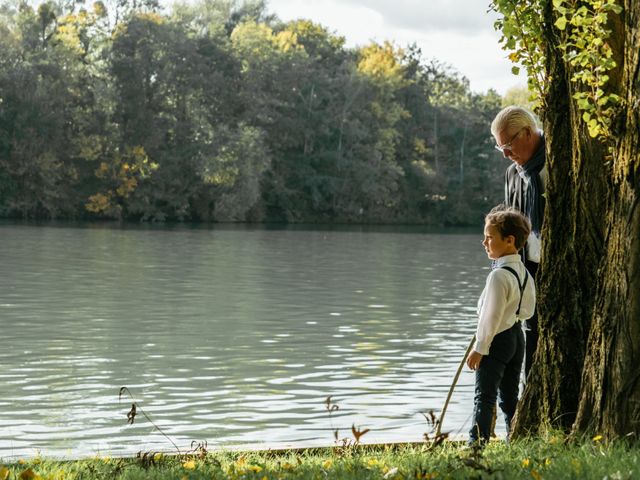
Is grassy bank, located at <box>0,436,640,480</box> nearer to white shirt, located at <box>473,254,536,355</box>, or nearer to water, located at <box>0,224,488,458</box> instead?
white shirt, located at <box>473,254,536,355</box>

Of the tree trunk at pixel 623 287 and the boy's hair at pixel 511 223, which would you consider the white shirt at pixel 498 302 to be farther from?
the tree trunk at pixel 623 287

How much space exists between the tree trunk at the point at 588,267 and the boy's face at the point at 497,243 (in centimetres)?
37

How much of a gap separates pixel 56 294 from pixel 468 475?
17896 mm

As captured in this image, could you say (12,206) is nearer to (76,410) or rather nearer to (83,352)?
(83,352)

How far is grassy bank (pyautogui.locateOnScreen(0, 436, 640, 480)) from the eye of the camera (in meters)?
5.05

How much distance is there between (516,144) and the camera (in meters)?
6.74

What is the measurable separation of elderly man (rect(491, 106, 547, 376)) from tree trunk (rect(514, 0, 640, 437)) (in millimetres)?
146

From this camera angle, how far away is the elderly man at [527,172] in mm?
6660

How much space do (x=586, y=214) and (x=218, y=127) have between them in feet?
206

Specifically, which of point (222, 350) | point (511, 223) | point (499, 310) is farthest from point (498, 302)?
point (222, 350)

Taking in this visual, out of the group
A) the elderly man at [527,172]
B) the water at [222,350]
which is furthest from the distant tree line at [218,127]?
the elderly man at [527,172]

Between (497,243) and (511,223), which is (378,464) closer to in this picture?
(497,243)

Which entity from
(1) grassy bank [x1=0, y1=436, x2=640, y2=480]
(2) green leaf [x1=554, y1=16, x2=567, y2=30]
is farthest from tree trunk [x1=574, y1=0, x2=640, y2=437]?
(2) green leaf [x1=554, y1=16, x2=567, y2=30]

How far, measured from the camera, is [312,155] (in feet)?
247
